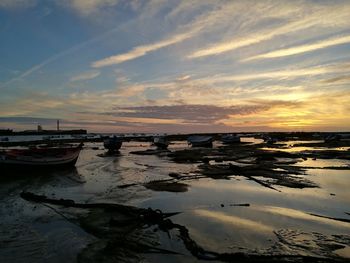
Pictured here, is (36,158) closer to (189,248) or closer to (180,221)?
(180,221)

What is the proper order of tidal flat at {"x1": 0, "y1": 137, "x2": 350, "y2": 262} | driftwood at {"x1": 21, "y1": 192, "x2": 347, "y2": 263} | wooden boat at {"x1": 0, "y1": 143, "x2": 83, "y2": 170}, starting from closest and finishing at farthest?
1. driftwood at {"x1": 21, "y1": 192, "x2": 347, "y2": 263}
2. tidal flat at {"x1": 0, "y1": 137, "x2": 350, "y2": 262}
3. wooden boat at {"x1": 0, "y1": 143, "x2": 83, "y2": 170}

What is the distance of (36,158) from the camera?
2764 cm

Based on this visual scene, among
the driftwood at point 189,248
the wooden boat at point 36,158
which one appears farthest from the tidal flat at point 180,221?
the wooden boat at point 36,158

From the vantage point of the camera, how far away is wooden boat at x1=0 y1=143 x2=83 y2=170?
2559 cm

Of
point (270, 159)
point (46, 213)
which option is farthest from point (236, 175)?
point (46, 213)

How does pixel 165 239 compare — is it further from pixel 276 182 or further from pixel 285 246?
pixel 276 182

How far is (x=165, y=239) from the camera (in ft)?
32.4

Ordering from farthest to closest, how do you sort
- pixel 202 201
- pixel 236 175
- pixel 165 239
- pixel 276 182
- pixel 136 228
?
pixel 236 175 → pixel 276 182 → pixel 202 201 → pixel 136 228 → pixel 165 239

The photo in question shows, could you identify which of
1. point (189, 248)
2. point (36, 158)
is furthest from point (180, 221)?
point (36, 158)

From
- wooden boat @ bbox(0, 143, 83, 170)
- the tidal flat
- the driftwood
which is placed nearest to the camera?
the driftwood

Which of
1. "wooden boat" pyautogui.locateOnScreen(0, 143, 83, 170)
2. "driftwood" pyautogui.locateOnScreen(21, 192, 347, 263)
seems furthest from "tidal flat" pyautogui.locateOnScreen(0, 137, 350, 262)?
"wooden boat" pyautogui.locateOnScreen(0, 143, 83, 170)

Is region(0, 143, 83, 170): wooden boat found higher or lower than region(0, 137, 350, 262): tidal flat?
higher

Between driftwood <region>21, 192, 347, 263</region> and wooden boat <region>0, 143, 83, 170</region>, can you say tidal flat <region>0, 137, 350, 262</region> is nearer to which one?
driftwood <region>21, 192, 347, 263</region>

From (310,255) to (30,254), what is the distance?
717 centimetres
